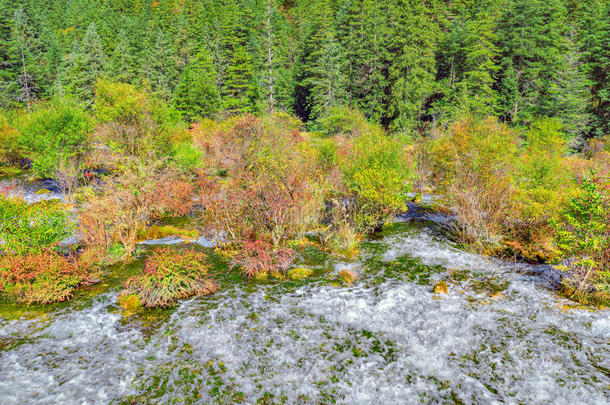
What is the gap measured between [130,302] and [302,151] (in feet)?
41.0

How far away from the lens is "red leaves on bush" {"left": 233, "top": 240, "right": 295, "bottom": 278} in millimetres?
11375

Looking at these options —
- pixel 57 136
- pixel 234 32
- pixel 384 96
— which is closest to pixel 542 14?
pixel 384 96

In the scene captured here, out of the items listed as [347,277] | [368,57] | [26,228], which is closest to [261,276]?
[347,277]

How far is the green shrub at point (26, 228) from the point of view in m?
9.77

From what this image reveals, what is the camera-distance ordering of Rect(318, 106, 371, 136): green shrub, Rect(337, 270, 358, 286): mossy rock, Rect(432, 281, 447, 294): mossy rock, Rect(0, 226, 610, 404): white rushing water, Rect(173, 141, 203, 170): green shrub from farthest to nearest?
Rect(318, 106, 371, 136): green shrub, Rect(173, 141, 203, 170): green shrub, Rect(337, 270, 358, 286): mossy rock, Rect(432, 281, 447, 294): mossy rock, Rect(0, 226, 610, 404): white rushing water

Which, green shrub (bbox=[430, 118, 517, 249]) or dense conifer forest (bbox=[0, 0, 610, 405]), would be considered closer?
dense conifer forest (bbox=[0, 0, 610, 405])

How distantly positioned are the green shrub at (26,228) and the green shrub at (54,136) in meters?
11.9

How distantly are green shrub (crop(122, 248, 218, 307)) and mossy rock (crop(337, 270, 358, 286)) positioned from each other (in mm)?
4070

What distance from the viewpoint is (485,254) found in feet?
42.1

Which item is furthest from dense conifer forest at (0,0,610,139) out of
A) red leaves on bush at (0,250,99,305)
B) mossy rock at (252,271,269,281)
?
red leaves on bush at (0,250,99,305)

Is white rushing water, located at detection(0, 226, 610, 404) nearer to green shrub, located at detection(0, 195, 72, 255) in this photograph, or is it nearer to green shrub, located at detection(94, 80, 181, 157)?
green shrub, located at detection(0, 195, 72, 255)

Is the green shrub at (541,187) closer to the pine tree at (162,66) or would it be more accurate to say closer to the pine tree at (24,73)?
the pine tree at (162,66)

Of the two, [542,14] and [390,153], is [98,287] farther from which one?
[542,14]

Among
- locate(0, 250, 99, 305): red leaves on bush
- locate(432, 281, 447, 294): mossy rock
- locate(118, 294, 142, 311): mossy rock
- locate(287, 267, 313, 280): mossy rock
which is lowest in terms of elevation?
locate(287, 267, 313, 280): mossy rock
